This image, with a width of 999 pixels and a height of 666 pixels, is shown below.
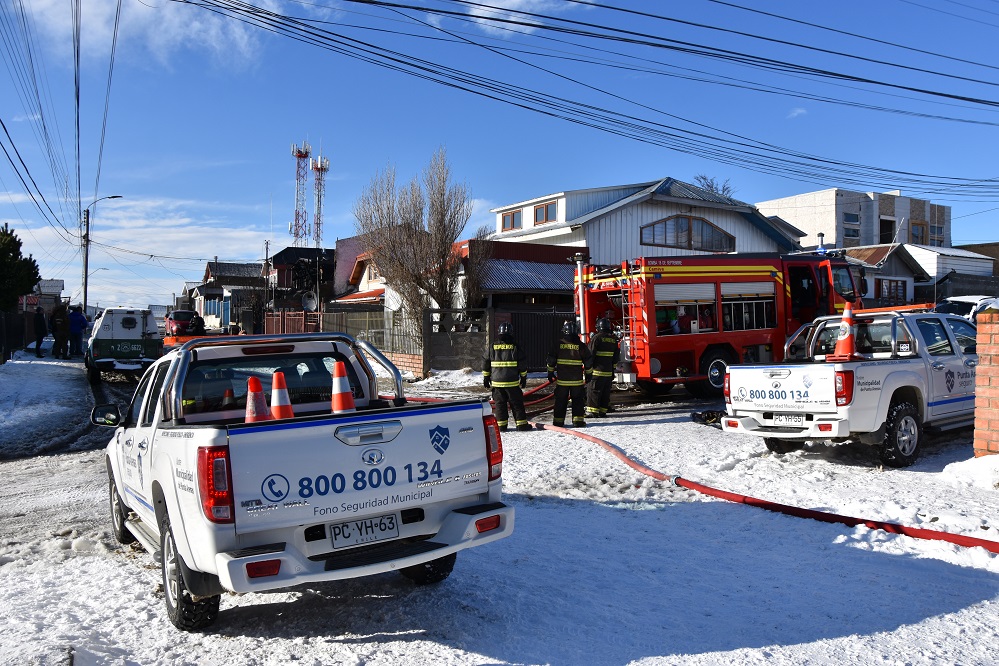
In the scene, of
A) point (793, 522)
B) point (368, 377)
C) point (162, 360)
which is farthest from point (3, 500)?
point (793, 522)

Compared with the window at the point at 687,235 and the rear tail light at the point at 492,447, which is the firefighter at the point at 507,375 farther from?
the window at the point at 687,235

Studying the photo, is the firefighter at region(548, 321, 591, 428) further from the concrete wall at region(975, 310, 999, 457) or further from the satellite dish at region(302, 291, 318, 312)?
the satellite dish at region(302, 291, 318, 312)

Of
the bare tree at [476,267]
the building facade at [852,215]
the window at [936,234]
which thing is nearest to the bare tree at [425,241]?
the bare tree at [476,267]

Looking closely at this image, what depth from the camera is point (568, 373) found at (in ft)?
37.7

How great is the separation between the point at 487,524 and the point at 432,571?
34.1 inches

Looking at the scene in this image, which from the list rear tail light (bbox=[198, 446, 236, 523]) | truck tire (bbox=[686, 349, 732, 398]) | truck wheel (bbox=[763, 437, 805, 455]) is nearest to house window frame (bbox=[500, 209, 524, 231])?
truck tire (bbox=[686, 349, 732, 398])

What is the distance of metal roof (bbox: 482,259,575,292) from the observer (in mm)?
24594

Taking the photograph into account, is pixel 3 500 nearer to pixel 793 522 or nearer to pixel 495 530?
pixel 495 530

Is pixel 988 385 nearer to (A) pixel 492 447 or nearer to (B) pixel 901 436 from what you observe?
(B) pixel 901 436

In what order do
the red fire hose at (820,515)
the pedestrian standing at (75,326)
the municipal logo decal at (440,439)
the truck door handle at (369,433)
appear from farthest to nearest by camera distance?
the pedestrian standing at (75,326) < the red fire hose at (820,515) < the municipal logo decal at (440,439) < the truck door handle at (369,433)

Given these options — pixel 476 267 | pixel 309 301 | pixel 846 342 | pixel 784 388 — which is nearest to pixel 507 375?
pixel 784 388

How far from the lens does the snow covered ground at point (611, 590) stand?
404 centimetres

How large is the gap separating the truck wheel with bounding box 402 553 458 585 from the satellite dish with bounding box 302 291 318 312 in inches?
1525

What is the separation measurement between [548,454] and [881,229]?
55056 mm
